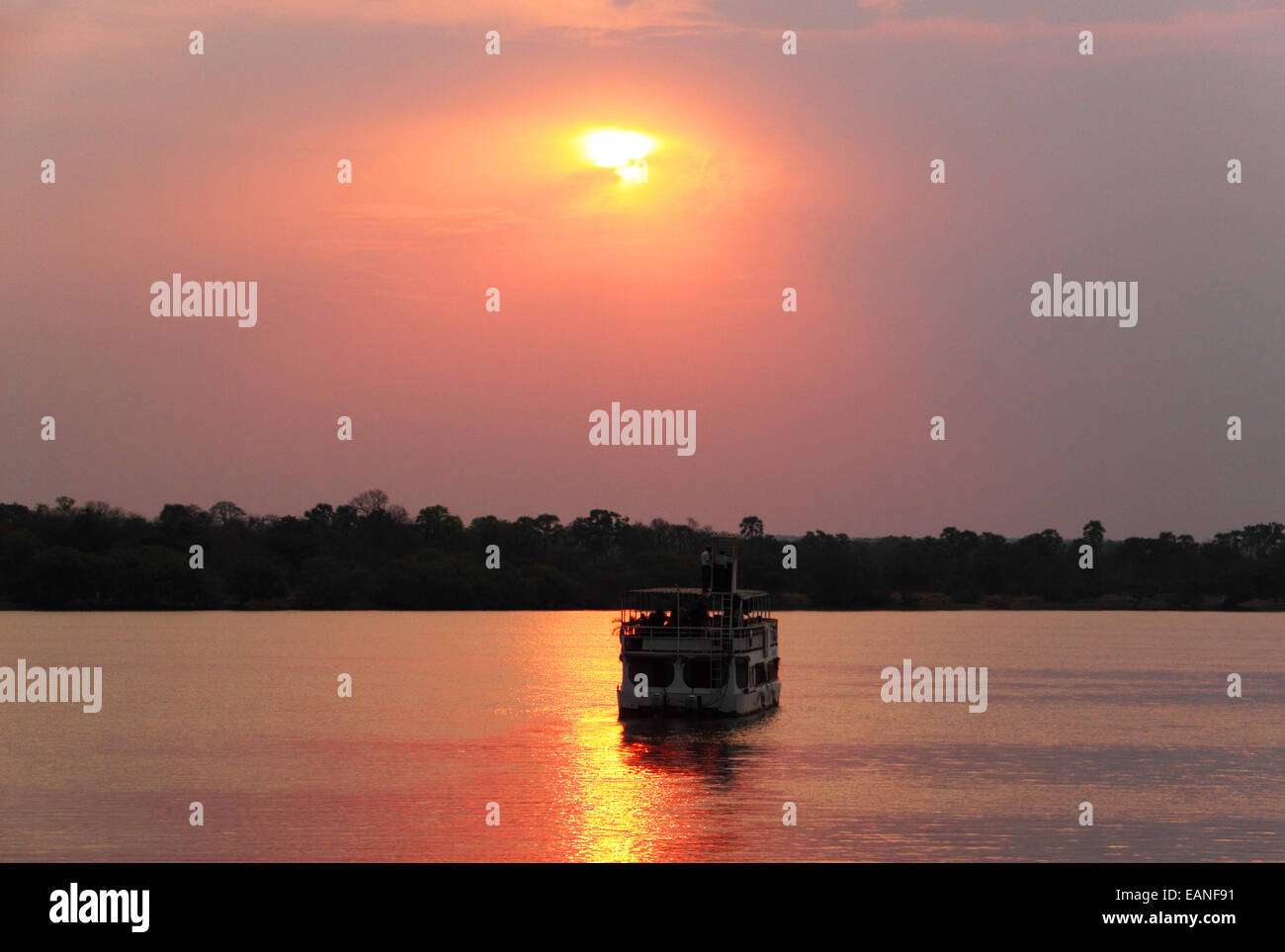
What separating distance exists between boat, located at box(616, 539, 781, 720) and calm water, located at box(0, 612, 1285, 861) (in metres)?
2.25

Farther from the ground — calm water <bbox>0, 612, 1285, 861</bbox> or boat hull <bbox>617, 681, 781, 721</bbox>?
boat hull <bbox>617, 681, 781, 721</bbox>

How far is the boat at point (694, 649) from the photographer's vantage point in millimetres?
77188

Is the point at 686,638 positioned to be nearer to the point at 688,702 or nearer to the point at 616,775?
the point at 688,702

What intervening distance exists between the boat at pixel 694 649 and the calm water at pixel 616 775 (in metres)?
2.25

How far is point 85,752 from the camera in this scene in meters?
78.1

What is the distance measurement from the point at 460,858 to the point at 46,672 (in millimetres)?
104876

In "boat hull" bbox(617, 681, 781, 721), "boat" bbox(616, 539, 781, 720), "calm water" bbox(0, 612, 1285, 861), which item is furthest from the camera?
"boat hull" bbox(617, 681, 781, 721)

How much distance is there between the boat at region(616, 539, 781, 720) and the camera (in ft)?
253

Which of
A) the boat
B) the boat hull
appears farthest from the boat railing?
the boat hull

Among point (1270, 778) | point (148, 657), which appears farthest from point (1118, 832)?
point (148, 657)

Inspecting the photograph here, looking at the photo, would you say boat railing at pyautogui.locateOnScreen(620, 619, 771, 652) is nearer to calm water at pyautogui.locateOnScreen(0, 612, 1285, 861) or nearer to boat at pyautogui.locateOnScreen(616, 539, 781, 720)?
boat at pyautogui.locateOnScreen(616, 539, 781, 720)

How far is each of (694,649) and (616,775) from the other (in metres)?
12.4

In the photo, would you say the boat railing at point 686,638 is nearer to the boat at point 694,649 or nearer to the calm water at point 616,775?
the boat at point 694,649
